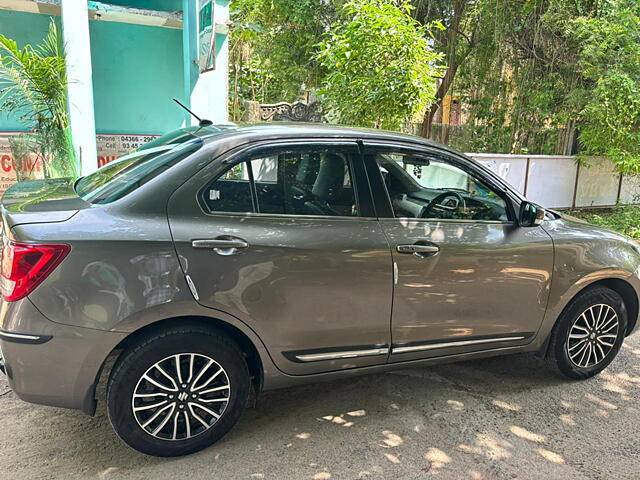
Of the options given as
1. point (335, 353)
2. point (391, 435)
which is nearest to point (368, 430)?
point (391, 435)

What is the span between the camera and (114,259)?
2514 millimetres

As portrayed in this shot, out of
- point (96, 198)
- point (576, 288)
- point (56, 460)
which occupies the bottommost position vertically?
point (56, 460)

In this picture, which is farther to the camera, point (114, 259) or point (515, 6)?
point (515, 6)

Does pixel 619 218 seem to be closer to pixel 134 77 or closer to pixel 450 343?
pixel 450 343

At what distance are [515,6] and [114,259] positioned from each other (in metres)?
10.5

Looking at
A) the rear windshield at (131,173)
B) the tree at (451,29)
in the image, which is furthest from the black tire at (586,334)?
the tree at (451,29)

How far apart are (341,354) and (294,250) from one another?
71 centimetres

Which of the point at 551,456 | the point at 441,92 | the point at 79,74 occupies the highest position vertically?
the point at 441,92

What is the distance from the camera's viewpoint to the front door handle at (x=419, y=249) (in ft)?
10.2

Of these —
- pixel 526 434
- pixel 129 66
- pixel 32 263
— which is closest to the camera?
pixel 32 263

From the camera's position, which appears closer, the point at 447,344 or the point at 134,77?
the point at 447,344

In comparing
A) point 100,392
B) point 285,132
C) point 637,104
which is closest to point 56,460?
point 100,392

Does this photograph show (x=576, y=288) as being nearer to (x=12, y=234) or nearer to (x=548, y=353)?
(x=548, y=353)

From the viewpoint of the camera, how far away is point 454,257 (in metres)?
3.24
